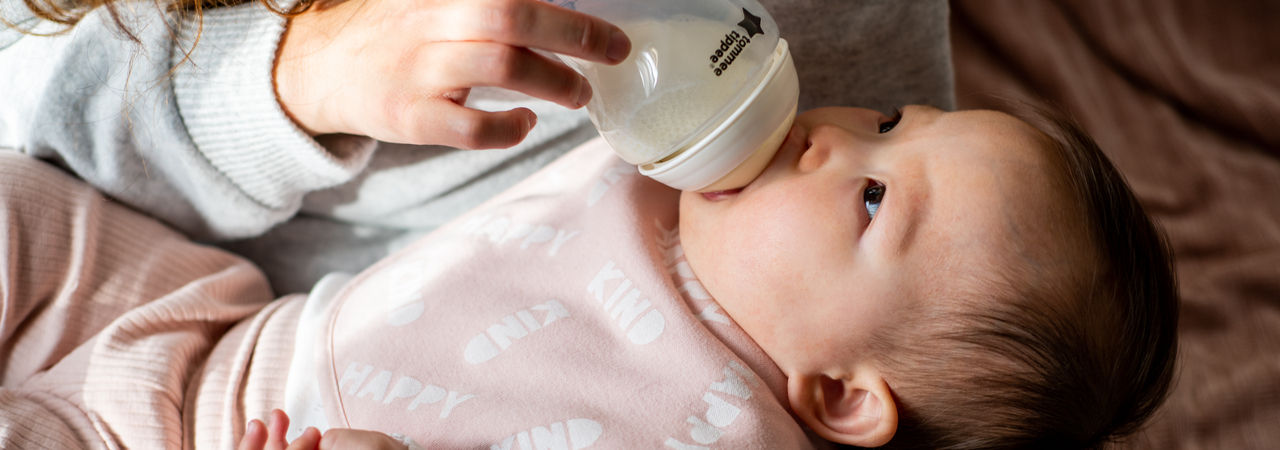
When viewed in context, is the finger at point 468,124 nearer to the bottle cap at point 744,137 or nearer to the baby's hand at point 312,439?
the bottle cap at point 744,137

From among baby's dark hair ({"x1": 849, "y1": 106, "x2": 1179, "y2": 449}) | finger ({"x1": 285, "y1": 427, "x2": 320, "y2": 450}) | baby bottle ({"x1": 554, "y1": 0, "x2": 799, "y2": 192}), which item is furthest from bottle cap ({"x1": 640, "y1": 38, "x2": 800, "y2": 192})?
finger ({"x1": 285, "y1": 427, "x2": 320, "y2": 450})

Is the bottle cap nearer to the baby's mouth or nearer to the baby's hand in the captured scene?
the baby's mouth

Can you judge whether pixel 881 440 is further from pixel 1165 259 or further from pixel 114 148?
pixel 114 148

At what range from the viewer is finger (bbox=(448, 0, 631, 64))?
1.89 feet

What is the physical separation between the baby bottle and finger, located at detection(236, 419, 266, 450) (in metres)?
0.41

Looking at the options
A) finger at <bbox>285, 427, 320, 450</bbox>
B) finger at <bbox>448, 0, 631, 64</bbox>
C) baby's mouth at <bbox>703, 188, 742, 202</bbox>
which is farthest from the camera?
baby's mouth at <bbox>703, 188, 742, 202</bbox>

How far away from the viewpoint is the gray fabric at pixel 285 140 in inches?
33.9

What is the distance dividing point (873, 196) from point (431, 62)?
0.42 metres

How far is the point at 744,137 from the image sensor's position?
67 cm

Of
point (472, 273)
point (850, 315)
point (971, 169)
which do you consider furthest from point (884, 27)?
point (472, 273)

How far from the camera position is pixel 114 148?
0.91m

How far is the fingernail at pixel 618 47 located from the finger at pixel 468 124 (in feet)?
0.37

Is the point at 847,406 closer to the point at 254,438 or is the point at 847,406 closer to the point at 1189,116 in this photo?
the point at 254,438

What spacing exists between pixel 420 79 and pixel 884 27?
61cm
